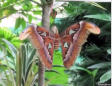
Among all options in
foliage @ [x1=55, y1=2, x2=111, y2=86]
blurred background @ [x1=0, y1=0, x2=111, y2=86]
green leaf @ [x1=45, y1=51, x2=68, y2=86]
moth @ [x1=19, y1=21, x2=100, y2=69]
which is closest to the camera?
moth @ [x1=19, y1=21, x2=100, y2=69]

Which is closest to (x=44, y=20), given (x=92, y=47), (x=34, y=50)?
(x=34, y=50)

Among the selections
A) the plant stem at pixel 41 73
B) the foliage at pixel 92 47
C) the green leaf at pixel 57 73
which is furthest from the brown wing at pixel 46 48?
the foliage at pixel 92 47

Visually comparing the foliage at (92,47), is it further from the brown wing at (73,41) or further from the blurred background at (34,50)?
the brown wing at (73,41)

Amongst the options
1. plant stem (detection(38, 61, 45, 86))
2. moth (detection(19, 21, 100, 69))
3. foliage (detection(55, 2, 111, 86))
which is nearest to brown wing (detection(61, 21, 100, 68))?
moth (detection(19, 21, 100, 69))

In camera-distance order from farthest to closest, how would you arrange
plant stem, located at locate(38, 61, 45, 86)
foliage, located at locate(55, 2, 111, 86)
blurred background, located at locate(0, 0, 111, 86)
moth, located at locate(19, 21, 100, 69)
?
foliage, located at locate(55, 2, 111, 86) → blurred background, located at locate(0, 0, 111, 86) → plant stem, located at locate(38, 61, 45, 86) → moth, located at locate(19, 21, 100, 69)

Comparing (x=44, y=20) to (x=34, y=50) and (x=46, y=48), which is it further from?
(x=34, y=50)

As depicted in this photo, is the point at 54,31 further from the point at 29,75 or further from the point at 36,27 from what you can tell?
the point at 29,75

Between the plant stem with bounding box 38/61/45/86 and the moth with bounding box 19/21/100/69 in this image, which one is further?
the plant stem with bounding box 38/61/45/86

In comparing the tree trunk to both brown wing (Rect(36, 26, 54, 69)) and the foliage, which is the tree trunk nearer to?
brown wing (Rect(36, 26, 54, 69))
